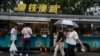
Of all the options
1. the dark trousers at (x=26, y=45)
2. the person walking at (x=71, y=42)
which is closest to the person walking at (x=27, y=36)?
the dark trousers at (x=26, y=45)

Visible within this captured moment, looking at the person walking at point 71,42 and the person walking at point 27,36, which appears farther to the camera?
the person walking at point 27,36

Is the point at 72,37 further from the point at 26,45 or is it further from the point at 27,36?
the point at 26,45

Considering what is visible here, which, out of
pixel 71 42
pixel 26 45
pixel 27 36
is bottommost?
pixel 26 45

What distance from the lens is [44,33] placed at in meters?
20.1

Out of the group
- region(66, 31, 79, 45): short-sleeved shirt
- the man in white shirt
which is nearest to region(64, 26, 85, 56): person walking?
region(66, 31, 79, 45): short-sleeved shirt

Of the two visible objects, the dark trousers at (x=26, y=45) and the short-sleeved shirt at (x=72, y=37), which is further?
the dark trousers at (x=26, y=45)

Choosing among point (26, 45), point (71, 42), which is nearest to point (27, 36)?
point (26, 45)

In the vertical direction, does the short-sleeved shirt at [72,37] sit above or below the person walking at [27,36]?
above

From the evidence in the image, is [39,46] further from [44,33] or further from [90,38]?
[90,38]

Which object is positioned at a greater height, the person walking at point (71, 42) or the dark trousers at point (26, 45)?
the person walking at point (71, 42)

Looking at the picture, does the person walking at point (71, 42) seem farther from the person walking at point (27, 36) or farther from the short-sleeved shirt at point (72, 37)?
the person walking at point (27, 36)

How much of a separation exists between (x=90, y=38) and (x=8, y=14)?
5524 millimetres

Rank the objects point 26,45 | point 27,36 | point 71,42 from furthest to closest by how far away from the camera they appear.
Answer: point 26,45, point 27,36, point 71,42

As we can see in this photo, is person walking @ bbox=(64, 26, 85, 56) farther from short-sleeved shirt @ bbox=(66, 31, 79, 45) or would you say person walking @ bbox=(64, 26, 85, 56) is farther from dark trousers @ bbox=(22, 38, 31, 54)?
dark trousers @ bbox=(22, 38, 31, 54)
